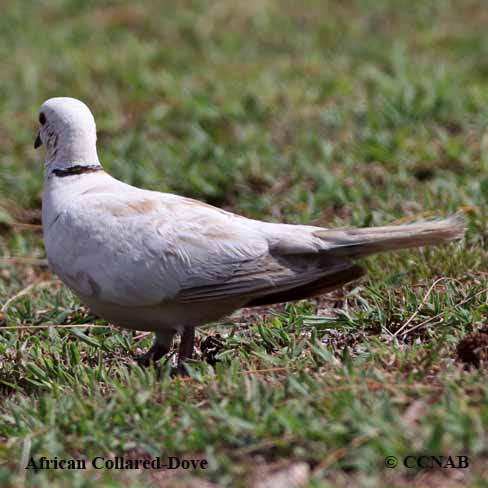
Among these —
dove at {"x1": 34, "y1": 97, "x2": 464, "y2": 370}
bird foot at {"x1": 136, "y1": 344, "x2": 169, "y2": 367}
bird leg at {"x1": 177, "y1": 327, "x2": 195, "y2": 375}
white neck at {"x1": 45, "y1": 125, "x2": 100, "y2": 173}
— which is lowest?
bird foot at {"x1": 136, "y1": 344, "x2": 169, "y2": 367}

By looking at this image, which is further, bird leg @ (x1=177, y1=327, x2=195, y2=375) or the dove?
bird leg @ (x1=177, y1=327, x2=195, y2=375)

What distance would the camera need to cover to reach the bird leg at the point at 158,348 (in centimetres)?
434

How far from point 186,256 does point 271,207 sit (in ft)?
7.40

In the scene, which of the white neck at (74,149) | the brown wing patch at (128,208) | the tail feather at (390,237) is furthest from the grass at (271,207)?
the white neck at (74,149)

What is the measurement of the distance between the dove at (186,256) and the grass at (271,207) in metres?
0.26

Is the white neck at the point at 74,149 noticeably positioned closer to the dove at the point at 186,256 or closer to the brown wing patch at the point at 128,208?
the dove at the point at 186,256

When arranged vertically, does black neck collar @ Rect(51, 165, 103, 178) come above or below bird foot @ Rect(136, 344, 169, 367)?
above

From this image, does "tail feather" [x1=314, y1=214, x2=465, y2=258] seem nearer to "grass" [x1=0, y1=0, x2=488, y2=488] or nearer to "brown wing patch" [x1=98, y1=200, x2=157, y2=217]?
"grass" [x1=0, y1=0, x2=488, y2=488]

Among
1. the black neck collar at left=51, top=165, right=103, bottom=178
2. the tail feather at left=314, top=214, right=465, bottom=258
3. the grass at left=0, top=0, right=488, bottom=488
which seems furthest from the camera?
the black neck collar at left=51, top=165, right=103, bottom=178

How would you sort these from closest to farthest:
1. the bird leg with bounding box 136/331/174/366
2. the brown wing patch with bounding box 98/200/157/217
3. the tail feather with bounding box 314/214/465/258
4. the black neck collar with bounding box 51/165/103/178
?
the tail feather with bounding box 314/214/465/258, the brown wing patch with bounding box 98/200/157/217, the bird leg with bounding box 136/331/174/366, the black neck collar with bounding box 51/165/103/178

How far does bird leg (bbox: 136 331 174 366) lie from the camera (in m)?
4.34

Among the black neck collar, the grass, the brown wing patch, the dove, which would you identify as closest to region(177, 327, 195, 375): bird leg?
the dove

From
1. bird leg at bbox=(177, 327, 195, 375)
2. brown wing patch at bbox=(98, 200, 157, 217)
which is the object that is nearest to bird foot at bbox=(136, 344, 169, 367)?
bird leg at bbox=(177, 327, 195, 375)

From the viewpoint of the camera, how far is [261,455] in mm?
3291
